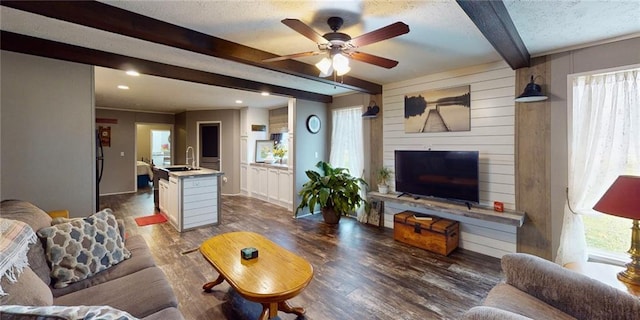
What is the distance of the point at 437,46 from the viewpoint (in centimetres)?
276

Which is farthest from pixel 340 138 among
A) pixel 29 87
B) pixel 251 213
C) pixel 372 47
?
pixel 29 87

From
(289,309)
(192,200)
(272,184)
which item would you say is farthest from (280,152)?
(289,309)

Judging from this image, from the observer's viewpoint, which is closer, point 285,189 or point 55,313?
point 55,313

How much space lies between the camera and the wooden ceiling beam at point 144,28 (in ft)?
5.65

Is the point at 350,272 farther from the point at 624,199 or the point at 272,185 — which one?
the point at 272,185

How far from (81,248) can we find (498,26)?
334 cm

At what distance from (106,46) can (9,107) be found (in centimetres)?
100

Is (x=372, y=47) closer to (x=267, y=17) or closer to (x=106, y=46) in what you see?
(x=267, y=17)

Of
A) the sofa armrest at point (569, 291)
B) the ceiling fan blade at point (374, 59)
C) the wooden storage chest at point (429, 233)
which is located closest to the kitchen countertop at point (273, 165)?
the wooden storage chest at point (429, 233)

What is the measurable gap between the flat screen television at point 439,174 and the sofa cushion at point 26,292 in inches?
143

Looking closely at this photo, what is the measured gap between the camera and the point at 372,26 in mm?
2273

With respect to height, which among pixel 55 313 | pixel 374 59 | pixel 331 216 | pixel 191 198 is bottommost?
pixel 331 216

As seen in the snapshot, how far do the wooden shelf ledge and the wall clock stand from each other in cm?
198

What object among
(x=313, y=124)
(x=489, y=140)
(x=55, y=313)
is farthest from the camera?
(x=313, y=124)
